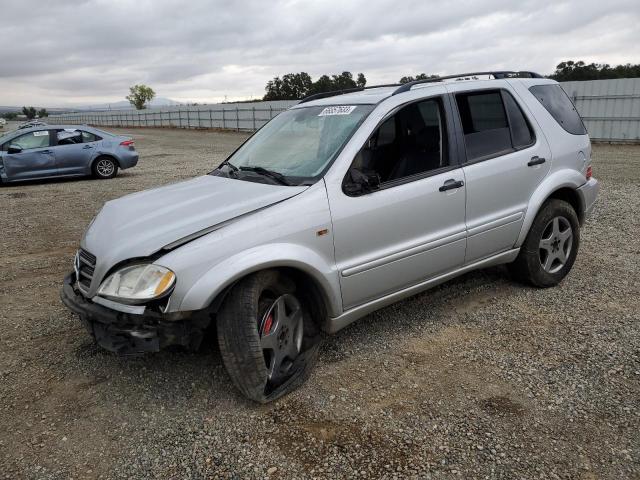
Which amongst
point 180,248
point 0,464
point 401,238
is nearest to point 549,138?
point 401,238

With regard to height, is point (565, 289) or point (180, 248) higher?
point (180, 248)

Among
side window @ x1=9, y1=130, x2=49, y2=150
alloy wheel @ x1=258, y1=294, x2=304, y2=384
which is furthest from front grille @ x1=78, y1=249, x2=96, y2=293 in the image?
side window @ x1=9, y1=130, x2=49, y2=150

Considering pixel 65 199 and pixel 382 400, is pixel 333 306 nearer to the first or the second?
pixel 382 400

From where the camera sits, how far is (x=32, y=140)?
12.0 metres

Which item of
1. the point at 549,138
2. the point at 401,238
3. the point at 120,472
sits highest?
the point at 549,138

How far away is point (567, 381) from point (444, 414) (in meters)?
0.84

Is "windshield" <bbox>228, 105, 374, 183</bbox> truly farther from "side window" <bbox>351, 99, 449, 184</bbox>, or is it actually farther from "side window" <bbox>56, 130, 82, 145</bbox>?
"side window" <bbox>56, 130, 82, 145</bbox>

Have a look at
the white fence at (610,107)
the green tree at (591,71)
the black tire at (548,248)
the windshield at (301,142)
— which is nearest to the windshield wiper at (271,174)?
the windshield at (301,142)

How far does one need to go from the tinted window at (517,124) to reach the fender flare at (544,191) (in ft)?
1.23

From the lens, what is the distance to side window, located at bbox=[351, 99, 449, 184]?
3.55m

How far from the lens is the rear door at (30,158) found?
11.8 metres

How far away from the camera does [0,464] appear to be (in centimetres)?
250

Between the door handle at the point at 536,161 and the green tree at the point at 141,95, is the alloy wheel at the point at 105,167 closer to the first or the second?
the door handle at the point at 536,161

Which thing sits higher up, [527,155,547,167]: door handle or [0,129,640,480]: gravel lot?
[527,155,547,167]: door handle
